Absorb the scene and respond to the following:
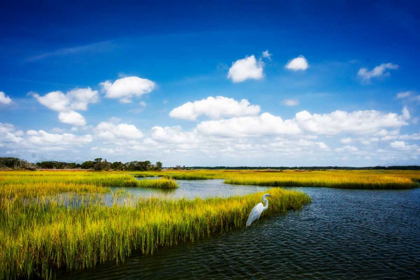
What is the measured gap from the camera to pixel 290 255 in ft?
30.1

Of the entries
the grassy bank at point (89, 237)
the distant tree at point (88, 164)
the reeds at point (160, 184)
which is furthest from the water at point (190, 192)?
the distant tree at point (88, 164)

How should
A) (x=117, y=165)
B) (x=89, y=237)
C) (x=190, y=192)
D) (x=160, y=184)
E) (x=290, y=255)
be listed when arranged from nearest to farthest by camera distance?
(x=89, y=237), (x=290, y=255), (x=190, y=192), (x=160, y=184), (x=117, y=165)

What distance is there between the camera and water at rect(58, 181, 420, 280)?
7531 mm

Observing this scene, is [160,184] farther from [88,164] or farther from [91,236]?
[88,164]

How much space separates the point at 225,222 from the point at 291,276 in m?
5.97

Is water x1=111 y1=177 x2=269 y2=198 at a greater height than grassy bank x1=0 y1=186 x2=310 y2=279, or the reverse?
grassy bank x1=0 y1=186 x2=310 y2=279

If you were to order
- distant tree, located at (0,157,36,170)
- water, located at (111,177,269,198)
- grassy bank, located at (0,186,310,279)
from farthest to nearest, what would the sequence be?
1. distant tree, located at (0,157,36,170)
2. water, located at (111,177,269,198)
3. grassy bank, located at (0,186,310,279)

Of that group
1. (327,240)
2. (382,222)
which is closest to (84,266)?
(327,240)

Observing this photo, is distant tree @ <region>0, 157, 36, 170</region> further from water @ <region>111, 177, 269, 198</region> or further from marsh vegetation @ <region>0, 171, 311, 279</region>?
marsh vegetation @ <region>0, 171, 311, 279</region>

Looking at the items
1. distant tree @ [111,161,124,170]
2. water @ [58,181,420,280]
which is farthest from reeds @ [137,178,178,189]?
distant tree @ [111,161,124,170]

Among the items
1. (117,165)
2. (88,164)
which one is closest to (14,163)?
(88,164)

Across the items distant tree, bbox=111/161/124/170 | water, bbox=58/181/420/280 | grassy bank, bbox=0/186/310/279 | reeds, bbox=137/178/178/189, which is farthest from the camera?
distant tree, bbox=111/161/124/170

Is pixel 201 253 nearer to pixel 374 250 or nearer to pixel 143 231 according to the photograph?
pixel 143 231

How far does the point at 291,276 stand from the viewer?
24.5ft
